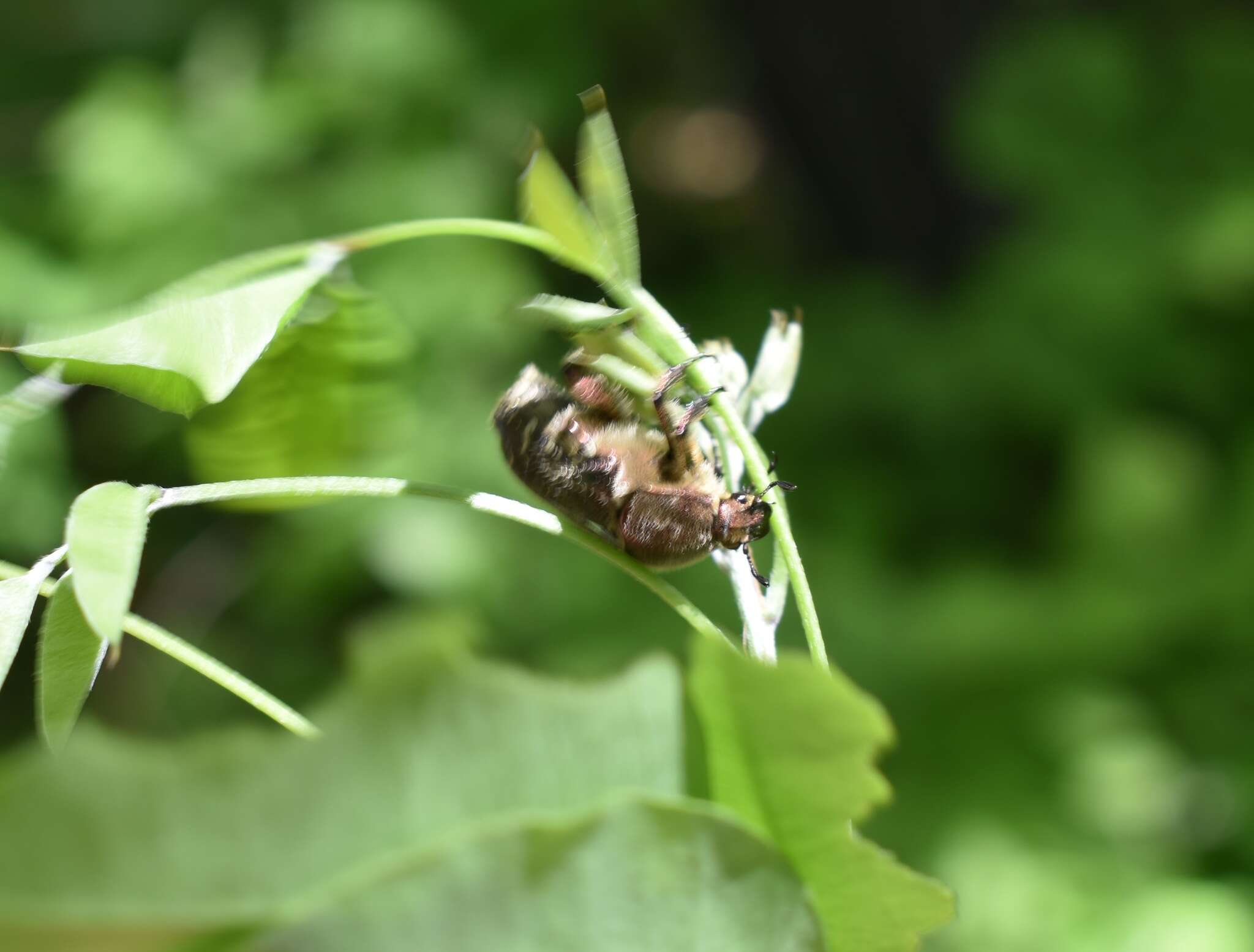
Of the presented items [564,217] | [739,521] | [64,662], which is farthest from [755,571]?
[64,662]

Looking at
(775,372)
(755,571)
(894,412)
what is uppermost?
(775,372)

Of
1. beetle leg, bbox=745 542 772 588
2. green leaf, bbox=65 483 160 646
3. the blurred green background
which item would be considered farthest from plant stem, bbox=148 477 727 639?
the blurred green background

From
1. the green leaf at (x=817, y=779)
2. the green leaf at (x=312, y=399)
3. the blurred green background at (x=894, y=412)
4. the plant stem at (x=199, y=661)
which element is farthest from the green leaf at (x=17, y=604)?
the blurred green background at (x=894, y=412)

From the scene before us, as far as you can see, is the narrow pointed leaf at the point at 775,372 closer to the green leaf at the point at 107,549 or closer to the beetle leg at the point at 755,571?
the beetle leg at the point at 755,571

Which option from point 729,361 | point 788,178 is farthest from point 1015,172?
point 729,361

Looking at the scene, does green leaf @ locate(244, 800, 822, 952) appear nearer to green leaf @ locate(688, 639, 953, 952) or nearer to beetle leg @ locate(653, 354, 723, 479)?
green leaf @ locate(688, 639, 953, 952)

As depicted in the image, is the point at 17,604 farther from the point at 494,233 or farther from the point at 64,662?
the point at 494,233
